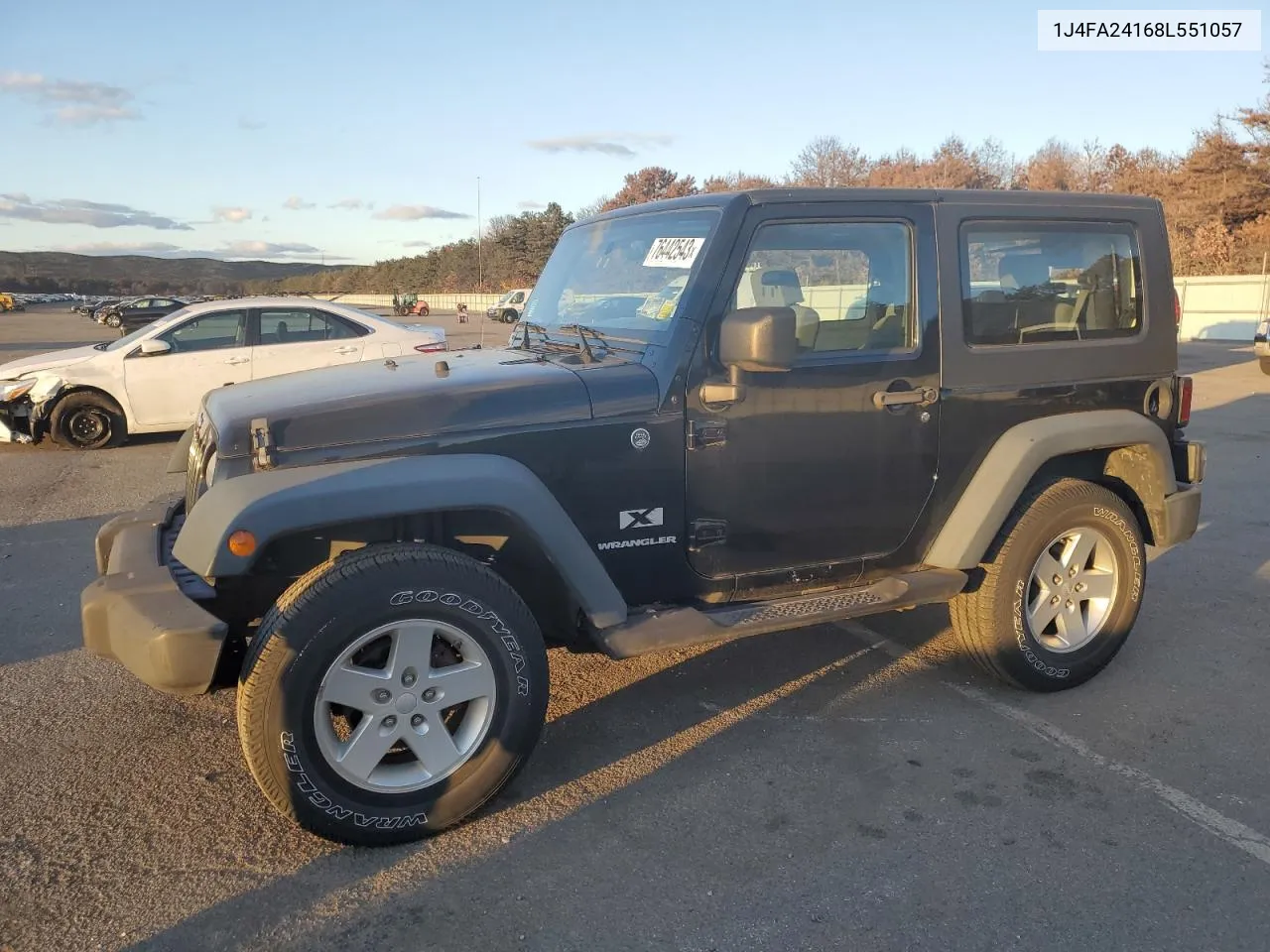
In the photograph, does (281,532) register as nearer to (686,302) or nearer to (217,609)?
(217,609)

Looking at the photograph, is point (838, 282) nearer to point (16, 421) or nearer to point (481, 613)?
point (481, 613)

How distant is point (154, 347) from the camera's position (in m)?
10.0

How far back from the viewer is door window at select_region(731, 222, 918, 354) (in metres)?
3.56

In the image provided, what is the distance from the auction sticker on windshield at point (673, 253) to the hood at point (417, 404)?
1.54ft

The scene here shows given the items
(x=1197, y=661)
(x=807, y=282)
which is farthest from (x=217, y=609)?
(x=1197, y=661)

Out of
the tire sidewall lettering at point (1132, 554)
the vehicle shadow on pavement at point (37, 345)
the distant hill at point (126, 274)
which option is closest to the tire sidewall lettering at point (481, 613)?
the tire sidewall lettering at point (1132, 554)

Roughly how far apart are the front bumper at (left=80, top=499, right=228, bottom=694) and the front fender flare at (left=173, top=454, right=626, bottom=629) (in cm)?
16

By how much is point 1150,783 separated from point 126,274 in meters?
118

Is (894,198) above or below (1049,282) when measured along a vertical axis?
above

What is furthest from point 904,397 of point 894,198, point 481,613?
point 481,613

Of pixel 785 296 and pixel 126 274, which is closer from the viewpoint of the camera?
pixel 785 296

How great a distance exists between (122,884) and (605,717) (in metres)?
1.81

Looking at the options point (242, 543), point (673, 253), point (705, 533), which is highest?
point (673, 253)

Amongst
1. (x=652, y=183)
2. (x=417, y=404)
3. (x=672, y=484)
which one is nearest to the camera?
(x=417, y=404)
